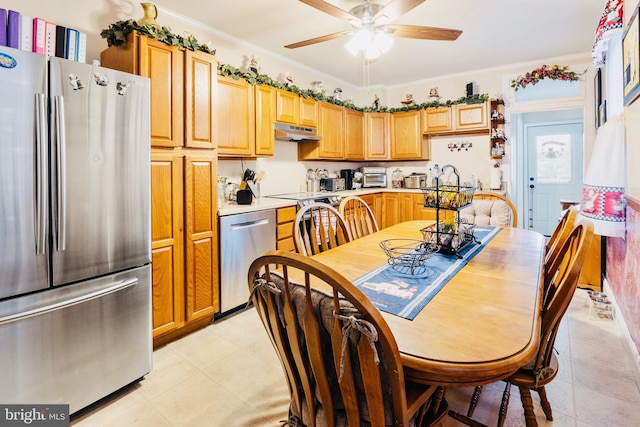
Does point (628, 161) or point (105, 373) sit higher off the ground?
point (628, 161)

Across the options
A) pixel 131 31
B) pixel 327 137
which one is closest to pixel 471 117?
pixel 327 137

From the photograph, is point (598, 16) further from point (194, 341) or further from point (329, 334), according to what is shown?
point (194, 341)

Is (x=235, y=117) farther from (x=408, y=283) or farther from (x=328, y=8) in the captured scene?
(x=408, y=283)

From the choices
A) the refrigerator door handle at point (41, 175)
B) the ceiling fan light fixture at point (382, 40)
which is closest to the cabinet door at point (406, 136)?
the ceiling fan light fixture at point (382, 40)

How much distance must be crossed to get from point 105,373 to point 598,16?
4.66 metres

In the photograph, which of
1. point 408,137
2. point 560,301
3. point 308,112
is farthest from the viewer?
point 408,137

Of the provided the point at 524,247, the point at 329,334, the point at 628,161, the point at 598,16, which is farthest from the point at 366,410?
the point at 598,16

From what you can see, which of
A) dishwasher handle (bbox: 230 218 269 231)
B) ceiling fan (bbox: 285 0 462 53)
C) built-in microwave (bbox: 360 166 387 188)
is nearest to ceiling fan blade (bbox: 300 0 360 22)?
ceiling fan (bbox: 285 0 462 53)

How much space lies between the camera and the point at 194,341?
2418 mm

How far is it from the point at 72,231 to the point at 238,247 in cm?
130

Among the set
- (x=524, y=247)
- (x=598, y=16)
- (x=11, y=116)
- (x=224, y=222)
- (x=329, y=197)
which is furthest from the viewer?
(x=329, y=197)

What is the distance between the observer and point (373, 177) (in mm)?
5078

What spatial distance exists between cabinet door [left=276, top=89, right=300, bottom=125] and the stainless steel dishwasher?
1.18 metres

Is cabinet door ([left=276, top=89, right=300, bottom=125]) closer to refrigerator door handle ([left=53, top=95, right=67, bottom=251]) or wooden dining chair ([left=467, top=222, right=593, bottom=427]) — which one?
refrigerator door handle ([left=53, top=95, right=67, bottom=251])
